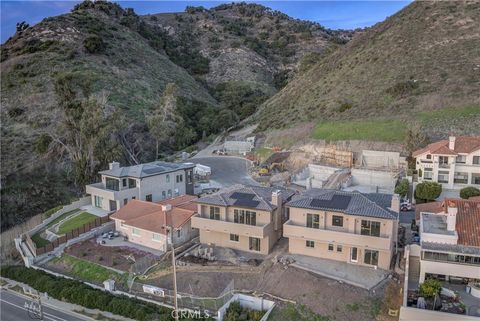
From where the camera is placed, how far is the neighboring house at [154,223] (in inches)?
1307

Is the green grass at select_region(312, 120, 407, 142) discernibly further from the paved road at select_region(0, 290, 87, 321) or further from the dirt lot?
the paved road at select_region(0, 290, 87, 321)

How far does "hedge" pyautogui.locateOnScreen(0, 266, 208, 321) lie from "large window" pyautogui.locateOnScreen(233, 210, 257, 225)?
8827mm

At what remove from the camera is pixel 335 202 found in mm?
29656

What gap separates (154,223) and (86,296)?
8377mm

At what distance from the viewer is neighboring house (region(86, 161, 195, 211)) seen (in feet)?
135

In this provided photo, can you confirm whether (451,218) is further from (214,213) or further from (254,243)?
(214,213)

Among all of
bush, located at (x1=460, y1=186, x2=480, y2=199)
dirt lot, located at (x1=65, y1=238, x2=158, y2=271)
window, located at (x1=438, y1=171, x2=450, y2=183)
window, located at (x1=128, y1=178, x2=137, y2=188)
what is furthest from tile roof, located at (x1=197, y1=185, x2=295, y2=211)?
window, located at (x1=438, y1=171, x2=450, y2=183)

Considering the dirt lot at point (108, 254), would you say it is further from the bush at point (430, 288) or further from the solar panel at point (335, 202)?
the bush at point (430, 288)

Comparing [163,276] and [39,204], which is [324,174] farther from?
[39,204]

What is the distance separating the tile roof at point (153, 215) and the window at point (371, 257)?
1437cm

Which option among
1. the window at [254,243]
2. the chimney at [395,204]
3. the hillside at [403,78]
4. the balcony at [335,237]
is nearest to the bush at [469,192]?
the chimney at [395,204]

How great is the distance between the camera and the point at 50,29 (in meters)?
91.1

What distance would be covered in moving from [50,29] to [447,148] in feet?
281

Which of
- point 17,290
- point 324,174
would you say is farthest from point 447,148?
point 17,290
